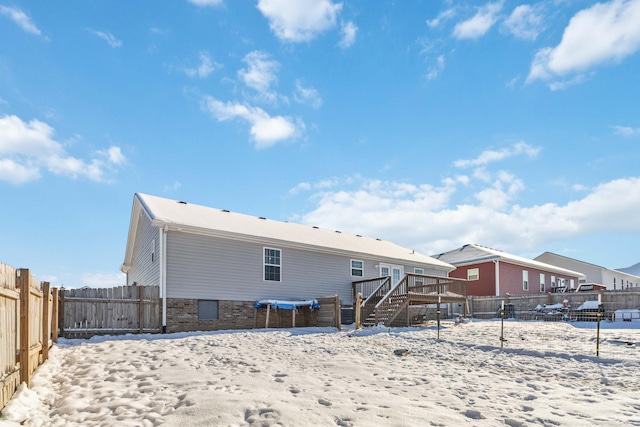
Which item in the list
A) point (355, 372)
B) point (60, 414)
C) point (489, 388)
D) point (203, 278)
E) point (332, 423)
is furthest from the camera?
point (203, 278)

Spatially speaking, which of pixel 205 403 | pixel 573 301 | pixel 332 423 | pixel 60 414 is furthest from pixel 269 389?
pixel 573 301

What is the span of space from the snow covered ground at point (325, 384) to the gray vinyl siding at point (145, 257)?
4.47 metres

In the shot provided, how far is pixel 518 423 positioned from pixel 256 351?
6.26 meters

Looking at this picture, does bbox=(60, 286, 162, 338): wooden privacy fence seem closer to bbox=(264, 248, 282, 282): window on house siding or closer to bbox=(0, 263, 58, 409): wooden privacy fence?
bbox=(264, 248, 282, 282): window on house siding

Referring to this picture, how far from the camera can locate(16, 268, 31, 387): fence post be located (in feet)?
20.3

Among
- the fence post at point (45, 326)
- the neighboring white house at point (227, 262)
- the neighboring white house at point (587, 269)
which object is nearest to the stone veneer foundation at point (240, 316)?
the neighboring white house at point (227, 262)

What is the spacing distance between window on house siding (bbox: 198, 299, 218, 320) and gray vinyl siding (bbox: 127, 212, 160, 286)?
1.68 meters

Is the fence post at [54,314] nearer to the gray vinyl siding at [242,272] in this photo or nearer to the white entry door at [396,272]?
the gray vinyl siding at [242,272]

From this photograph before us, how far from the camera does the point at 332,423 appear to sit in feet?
18.1

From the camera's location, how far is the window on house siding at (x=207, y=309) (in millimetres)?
16750

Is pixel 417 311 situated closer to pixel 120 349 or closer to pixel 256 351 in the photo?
pixel 256 351

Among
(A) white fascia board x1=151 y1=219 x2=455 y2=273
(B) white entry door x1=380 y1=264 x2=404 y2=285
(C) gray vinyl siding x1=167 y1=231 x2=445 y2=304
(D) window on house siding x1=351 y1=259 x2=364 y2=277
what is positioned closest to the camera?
(A) white fascia board x1=151 y1=219 x2=455 y2=273

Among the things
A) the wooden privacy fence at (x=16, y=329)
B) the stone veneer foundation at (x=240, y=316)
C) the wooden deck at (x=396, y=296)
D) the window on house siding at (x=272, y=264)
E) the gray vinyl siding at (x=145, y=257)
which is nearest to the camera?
the wooden privacy fence at (x=16, y=329)

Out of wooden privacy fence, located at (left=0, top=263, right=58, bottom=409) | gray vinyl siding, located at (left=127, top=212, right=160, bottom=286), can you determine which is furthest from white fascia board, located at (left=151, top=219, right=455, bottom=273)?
wooden privacy fence, located at (left=0, top=263, right=58, bottom=409)
